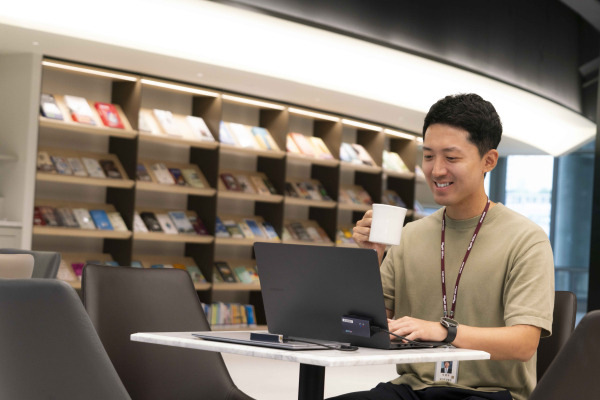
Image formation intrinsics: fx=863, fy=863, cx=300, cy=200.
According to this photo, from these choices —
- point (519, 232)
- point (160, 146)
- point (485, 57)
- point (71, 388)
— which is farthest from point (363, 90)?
point (71, 388)

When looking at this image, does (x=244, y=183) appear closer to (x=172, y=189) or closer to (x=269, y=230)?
(x=269, y=230)

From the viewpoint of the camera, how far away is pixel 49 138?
24.0 feet

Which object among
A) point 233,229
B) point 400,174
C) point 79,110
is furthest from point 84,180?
point 400,174

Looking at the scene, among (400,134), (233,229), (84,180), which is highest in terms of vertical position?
(400,134)

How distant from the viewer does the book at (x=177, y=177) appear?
7895mm

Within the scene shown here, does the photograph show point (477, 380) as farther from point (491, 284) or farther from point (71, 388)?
point (71, 388)

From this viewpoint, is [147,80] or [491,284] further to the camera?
[147,80]

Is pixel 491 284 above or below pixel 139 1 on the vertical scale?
below

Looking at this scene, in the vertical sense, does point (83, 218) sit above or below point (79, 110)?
below

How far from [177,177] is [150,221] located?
489mm

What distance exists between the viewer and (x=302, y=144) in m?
8.91

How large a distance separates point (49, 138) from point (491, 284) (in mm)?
5773

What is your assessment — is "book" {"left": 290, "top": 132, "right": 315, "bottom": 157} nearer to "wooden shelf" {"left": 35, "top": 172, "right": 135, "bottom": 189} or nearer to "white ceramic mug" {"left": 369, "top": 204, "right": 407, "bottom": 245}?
"wooden shelf" {"left": 35, "top": 172, "right": 135, "bottom": 189}

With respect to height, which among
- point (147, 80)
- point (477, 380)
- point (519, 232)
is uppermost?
point (147, 80)
